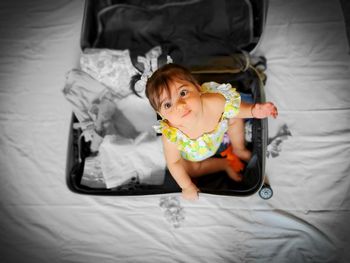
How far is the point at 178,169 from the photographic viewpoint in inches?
40.4

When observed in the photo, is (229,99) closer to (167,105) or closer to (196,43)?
(167,105)

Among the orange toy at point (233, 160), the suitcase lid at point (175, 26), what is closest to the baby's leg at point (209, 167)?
the orange toy at point (233, 160)

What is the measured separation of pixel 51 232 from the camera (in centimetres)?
122

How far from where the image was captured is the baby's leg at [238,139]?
1.11 metres

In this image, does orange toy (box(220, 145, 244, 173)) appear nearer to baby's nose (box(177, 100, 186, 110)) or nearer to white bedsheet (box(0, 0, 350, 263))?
white bedsheet (box(0, 0, 350, 263))

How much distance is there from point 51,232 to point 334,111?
1.22 m

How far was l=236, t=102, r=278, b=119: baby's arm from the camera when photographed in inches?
39.0

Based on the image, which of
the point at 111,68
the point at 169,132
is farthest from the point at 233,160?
the point at 111,68

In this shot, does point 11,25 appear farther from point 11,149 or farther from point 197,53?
point 197,53

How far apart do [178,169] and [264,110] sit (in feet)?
1.10

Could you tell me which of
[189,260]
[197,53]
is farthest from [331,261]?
[197,53]

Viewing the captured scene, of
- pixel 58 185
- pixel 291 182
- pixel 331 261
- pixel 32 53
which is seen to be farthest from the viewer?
pixel 32 53

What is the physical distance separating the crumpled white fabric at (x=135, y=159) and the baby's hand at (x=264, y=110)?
1.25 feet

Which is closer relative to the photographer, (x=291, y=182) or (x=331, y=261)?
(x=331, y=261)
